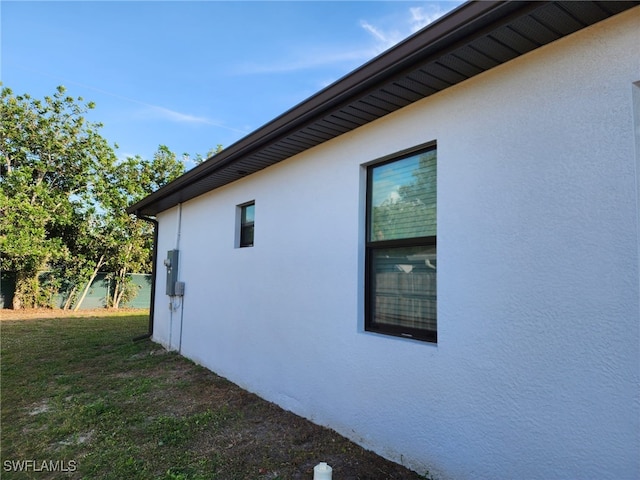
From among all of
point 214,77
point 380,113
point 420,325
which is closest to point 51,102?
point 214,77

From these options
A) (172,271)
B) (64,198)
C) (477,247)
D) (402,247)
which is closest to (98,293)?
(64,198)

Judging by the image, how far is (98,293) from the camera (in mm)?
15883

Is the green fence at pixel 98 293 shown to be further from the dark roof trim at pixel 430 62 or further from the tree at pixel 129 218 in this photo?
the dark roof trim at pixel 430 62

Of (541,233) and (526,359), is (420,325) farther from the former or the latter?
(541,233)

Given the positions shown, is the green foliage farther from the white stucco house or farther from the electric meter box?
the white stucco house

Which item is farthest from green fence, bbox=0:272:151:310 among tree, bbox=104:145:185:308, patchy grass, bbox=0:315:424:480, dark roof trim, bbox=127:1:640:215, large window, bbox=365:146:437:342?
large window, bbox=365:146:437:342

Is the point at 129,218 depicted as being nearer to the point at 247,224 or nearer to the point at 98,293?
the point at 98,293

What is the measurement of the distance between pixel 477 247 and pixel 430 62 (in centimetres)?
131

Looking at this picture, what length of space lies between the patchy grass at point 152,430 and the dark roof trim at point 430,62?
297 centimetres

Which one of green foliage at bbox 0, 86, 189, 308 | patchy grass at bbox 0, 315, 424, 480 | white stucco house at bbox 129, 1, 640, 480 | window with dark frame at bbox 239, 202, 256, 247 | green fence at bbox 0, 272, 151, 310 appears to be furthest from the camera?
green fence at bbox 0, 272, 151, 310

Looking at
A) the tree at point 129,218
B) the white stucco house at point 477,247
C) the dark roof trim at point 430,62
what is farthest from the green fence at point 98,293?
the dark roof trim at point 430,62

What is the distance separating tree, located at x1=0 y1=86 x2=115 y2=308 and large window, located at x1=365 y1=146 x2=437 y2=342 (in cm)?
1343

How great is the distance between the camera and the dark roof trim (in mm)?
2062

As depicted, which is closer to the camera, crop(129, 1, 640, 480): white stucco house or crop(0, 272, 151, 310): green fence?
crop(129, 1, 640, 480): white stucco house
